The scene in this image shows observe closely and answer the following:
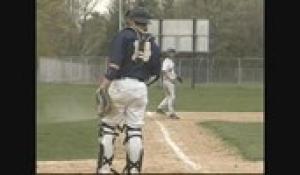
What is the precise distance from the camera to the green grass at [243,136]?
14.1 meters

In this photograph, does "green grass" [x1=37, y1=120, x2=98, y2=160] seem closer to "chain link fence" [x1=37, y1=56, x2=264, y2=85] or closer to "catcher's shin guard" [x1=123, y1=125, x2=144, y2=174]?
"catcher's shin guard" [x1=123, y1=125, x2=144, y2=174]

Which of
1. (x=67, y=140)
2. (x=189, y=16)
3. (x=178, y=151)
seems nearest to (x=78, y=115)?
(x=67, y=140)

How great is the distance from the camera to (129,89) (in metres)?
9.50

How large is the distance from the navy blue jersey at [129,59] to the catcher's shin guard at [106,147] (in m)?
0.69

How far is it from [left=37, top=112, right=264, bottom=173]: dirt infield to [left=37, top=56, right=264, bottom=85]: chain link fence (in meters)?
32.7

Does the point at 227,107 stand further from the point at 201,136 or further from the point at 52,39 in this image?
the point at 52,39

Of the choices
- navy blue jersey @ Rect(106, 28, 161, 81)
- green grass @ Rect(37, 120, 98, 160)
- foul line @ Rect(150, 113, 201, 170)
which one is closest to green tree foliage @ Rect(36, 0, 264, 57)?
green grass @ Rect(37, 120, 98, 160)

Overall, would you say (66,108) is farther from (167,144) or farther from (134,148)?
(134,148)

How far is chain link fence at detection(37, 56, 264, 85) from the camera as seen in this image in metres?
53.7

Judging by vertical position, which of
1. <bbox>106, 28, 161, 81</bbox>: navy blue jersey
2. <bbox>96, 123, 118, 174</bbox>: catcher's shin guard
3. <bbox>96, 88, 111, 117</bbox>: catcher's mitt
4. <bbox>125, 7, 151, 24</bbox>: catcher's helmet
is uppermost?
<bbox>125, 7, 151, 24</bbox>: catcher's helmet

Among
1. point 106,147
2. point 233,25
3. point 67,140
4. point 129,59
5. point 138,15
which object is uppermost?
point 233,25

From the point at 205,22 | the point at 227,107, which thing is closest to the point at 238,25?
the point at 205,22

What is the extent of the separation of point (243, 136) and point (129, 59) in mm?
8087

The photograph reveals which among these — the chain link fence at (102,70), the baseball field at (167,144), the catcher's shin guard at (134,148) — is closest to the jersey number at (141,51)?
the catcher's shin guard at (134,148)
